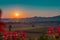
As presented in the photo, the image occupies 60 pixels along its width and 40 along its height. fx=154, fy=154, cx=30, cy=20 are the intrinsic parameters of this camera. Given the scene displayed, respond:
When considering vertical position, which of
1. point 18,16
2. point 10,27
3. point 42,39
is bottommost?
point 42,39

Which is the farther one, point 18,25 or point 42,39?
→ point 18,25

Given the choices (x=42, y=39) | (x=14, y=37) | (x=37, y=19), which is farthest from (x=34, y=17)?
(x=14, y=37)

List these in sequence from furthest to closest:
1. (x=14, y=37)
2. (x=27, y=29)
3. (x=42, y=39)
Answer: (x=27, y=29) → (x=42, y=39) → (x=14, y=37)

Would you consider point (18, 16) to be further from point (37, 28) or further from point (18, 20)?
point (37, 28)

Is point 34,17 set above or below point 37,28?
above

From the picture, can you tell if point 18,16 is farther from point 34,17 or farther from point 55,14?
point 55,14

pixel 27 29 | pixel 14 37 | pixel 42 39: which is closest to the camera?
pixel 14 37

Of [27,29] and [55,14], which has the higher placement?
[55,14]

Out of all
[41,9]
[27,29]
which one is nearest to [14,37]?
[27,29]

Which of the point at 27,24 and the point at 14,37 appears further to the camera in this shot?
the point at 27,24
